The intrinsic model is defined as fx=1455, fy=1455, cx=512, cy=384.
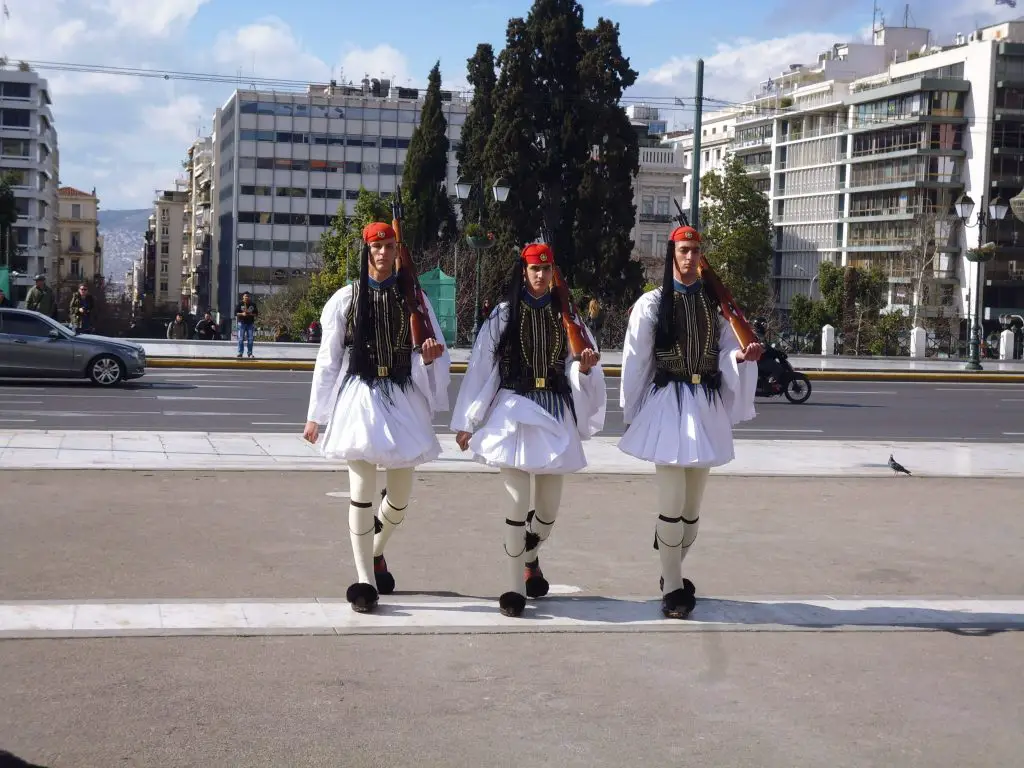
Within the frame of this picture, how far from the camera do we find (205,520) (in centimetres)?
961

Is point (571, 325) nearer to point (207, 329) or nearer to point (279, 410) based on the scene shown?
point (279, 410)

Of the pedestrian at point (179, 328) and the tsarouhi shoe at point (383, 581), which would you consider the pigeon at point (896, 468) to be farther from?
the pedestrian at point (179, 328)

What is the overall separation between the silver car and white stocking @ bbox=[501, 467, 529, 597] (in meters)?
17.7

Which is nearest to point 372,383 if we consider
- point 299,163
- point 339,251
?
point 339,251

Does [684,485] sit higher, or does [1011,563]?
[684,485]

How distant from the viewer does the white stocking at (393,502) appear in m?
7.32

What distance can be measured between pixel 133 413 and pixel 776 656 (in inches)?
548

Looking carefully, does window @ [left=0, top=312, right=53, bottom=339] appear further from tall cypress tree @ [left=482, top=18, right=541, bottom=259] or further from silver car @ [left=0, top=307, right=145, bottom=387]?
tall cypress tree @ [left=482, top=18, right=541, bottom=259]

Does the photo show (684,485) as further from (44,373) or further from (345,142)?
(345,142)

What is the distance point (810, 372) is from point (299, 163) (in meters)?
96.8

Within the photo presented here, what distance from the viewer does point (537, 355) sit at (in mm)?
7078

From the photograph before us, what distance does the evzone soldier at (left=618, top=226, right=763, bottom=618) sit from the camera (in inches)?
278

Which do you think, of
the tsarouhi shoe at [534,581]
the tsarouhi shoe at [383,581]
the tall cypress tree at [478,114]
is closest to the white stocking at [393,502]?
the tsarouhi shoe at [383,581]

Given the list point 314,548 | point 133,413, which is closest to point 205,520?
point 314,548
